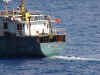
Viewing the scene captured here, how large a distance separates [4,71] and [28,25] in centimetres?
1071

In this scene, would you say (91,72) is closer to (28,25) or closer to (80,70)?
(80,70)

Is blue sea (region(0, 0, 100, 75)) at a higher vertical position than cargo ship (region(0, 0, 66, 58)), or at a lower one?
lower

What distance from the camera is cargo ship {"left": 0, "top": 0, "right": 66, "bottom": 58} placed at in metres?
114

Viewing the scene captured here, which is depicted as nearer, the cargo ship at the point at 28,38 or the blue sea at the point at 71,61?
the blue sea at the point at 71,61

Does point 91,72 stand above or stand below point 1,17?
below

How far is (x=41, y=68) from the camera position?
109m

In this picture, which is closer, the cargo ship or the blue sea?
the blue sea

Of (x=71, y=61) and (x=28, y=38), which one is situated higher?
(x=28, y=38)

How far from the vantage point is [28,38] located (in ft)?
373

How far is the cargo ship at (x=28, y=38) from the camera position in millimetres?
114250

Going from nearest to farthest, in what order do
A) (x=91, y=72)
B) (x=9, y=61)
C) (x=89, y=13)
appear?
(x=91, y=72)
(x=9, y=61)
(x=89, y=13)

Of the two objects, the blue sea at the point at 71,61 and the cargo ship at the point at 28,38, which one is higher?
the cargo ship at the point at 28,38

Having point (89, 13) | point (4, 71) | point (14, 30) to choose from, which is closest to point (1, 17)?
point (14, 30)

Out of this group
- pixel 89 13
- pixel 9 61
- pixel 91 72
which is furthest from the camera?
pixel 89 13
